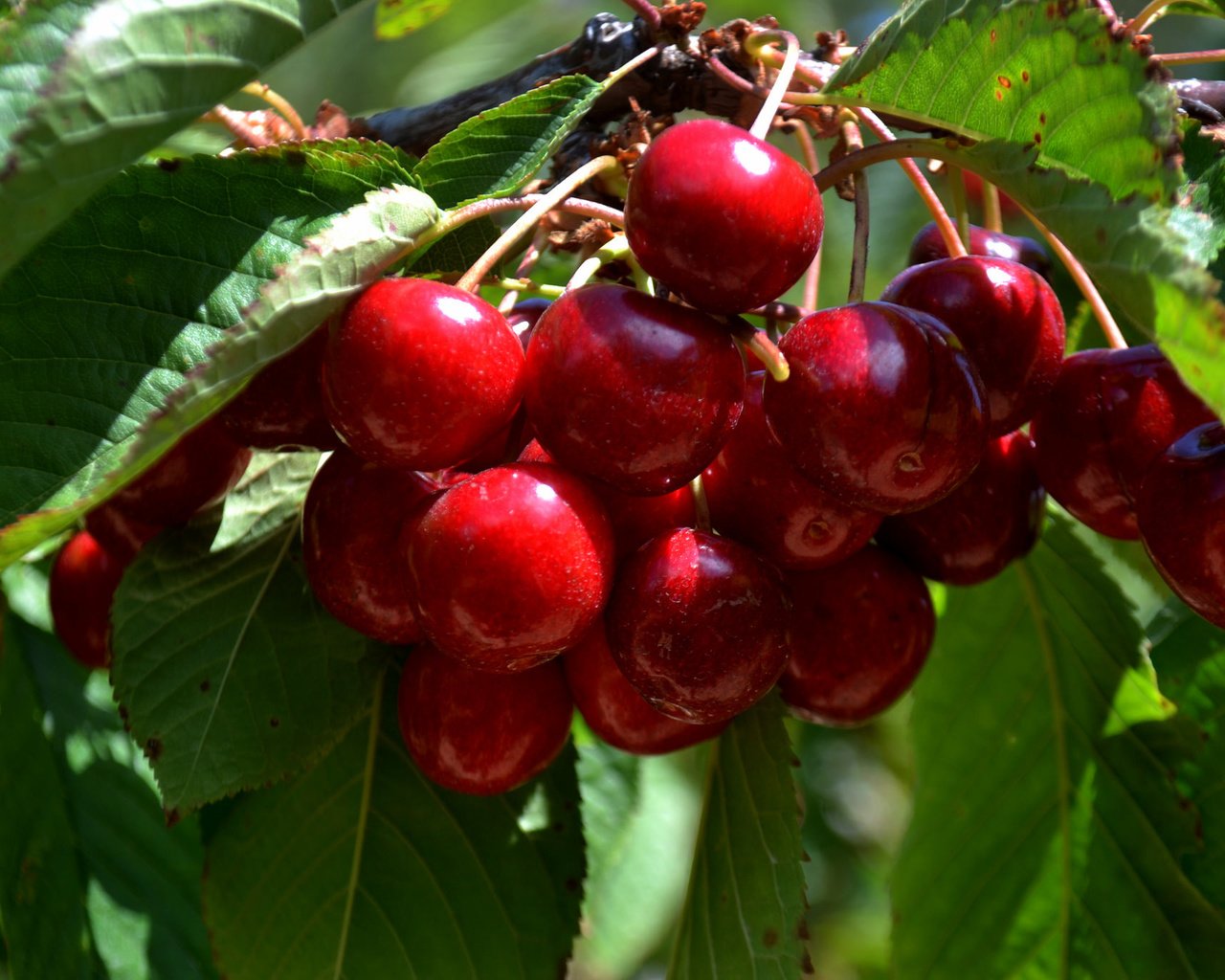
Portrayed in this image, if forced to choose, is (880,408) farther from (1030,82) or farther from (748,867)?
(748,867)

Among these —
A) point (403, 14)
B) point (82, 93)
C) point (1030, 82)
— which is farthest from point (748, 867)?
point (403, 14)

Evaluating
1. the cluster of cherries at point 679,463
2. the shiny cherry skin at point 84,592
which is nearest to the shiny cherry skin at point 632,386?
the cluster of cherries at point 679,463

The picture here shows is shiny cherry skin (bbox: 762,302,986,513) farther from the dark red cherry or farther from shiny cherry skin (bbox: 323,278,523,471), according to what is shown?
the dark red cherry

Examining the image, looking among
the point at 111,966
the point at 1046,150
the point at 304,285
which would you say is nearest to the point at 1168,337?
the point at 1046,150

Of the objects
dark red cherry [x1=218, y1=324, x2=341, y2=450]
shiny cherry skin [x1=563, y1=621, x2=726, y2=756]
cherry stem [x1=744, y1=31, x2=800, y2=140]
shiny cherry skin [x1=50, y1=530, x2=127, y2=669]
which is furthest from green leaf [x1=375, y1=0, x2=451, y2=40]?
shiny cherry skin [x1=563, y1=621, x2=726, y2=756]

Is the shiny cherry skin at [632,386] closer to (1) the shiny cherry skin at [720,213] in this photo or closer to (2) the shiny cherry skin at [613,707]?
(1) the shiny cherry skin at [720,213]

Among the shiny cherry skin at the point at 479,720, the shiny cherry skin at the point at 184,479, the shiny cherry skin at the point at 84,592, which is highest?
the shiny cherry skin at the point at 184,479
